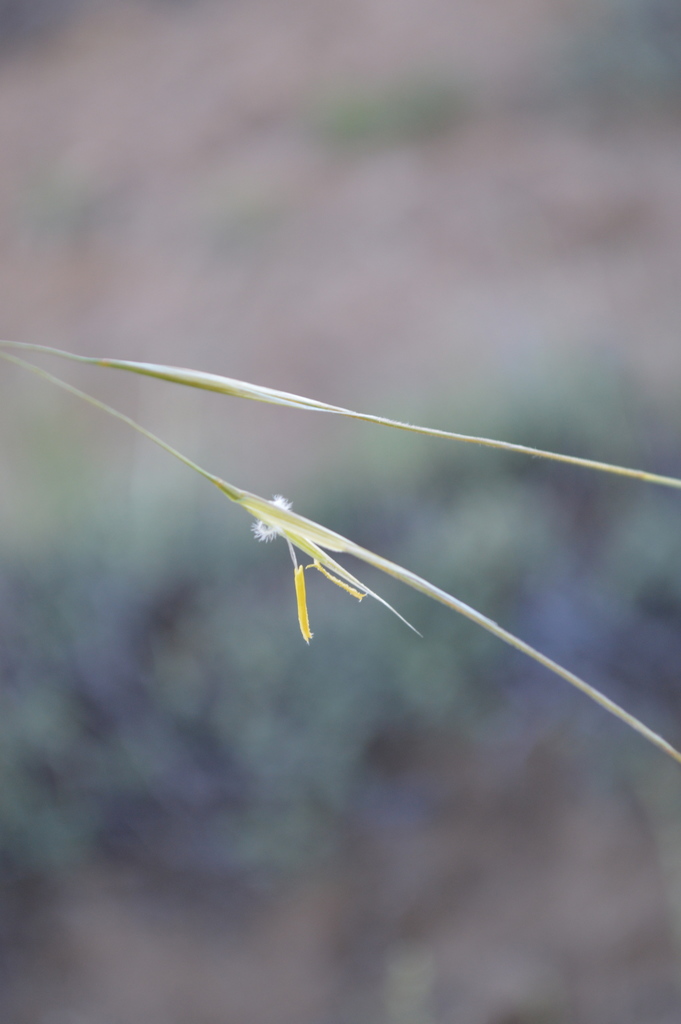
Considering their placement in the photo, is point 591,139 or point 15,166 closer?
point 591,139

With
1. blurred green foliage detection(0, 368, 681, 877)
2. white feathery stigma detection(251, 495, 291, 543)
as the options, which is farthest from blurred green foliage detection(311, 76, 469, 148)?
white feathery stigma detection(251, 495, 291, 543)

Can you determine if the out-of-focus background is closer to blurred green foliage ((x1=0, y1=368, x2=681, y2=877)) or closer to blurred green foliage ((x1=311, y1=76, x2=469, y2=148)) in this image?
blurred green foliage ((x1=0, y1=368, x2=681, y2=877))

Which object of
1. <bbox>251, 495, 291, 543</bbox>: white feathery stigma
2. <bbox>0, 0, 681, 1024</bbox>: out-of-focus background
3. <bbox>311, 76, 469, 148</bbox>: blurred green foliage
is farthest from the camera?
<bbox>311, 76, 469, 148</bbox>: blurred green foliage

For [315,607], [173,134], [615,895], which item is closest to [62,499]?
[315,607]

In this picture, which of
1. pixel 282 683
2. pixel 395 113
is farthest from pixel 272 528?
pixel 395 113

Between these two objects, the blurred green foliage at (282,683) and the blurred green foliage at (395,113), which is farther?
the blurred green foliage at (395,113)

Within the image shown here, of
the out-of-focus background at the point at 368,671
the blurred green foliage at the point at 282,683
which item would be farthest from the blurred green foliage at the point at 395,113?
the blurred green foliage at the point at 282,683

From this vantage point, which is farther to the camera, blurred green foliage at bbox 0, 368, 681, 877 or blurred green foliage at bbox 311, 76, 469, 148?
blurred green foliage at bbox 311, 76, 469, 148

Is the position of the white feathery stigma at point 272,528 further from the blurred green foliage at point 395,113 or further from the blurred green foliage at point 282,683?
the blurred green foliage at point 395,113

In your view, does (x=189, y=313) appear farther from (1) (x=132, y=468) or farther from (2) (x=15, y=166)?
(2) (x=15, y=166)
